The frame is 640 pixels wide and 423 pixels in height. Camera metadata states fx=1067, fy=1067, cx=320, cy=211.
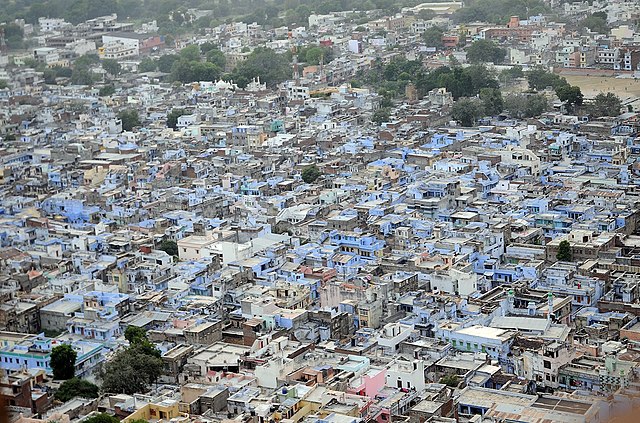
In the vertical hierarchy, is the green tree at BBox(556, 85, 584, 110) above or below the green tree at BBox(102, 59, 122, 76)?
below

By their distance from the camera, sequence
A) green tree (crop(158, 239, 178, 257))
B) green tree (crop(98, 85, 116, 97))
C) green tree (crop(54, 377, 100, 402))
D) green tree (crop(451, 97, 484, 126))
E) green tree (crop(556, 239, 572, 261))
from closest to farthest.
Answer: green tree (crop(54, 377, 100, 402))
green tree (crop(556, 239, 572, 261))
green tree (crop(158, 239, 178, 257))
green tree (crop(451, 97, 484, 126))
green tree (crop(98, 85, 116, 97))

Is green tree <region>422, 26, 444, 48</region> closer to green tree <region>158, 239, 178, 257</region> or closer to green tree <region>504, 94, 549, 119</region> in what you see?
green tree <region>504, 94, 549, 119</region>

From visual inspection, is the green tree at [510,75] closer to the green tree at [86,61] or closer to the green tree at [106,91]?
the green tree at [106,91]

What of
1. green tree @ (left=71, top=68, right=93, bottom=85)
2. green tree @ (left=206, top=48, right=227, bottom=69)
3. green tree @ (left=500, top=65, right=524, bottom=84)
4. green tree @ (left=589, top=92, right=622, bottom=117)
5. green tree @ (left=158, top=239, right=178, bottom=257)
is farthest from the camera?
green tree @ (left=206, top=48, right=227, bottom=69)

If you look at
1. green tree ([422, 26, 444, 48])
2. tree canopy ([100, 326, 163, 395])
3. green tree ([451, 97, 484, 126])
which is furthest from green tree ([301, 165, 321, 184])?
green tree ([422, 26, 444, 48])

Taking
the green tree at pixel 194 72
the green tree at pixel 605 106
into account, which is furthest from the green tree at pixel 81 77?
the green tree at pixel 605 106

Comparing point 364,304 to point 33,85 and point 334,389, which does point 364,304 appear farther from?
point 33,85

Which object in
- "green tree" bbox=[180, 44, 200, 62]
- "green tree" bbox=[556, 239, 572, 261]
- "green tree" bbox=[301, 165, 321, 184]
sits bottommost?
"green tree" bbox=[556, 239, 572, 261]
